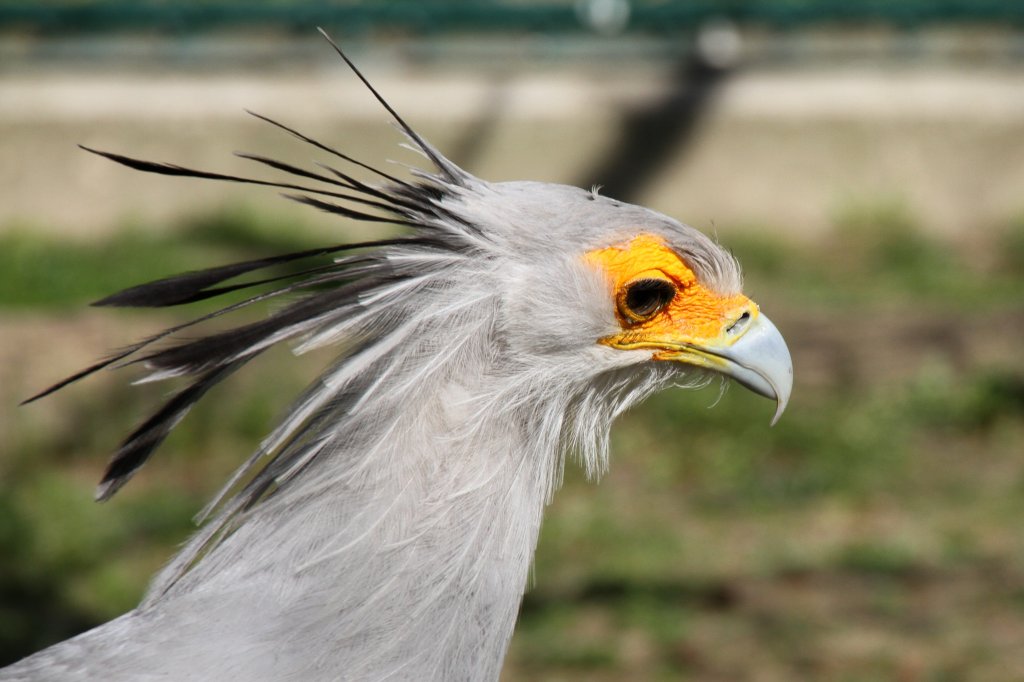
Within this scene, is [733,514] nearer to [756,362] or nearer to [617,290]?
[756,362]

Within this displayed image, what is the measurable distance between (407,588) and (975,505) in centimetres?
338

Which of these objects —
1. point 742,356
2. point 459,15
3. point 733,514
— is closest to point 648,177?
point 459,15

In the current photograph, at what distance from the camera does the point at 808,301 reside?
6.57 meters

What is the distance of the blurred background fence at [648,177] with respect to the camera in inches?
204

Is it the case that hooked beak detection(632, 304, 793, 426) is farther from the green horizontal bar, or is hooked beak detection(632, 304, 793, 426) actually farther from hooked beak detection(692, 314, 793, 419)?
the green horizontal bar

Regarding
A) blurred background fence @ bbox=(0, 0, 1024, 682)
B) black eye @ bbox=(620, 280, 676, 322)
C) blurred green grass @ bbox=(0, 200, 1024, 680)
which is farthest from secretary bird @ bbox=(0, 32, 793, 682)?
blurred background fence @ bbox=(0, 0, 1024, 682)

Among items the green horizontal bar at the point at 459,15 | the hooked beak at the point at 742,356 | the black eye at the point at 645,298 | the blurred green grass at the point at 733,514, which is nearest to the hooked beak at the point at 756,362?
the hooked beak at the point at 742,356

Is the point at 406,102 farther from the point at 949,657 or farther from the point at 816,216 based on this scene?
the point at 949,657

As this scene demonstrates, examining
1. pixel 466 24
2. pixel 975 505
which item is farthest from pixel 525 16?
pixel 975 505

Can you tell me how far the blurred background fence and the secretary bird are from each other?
281cm

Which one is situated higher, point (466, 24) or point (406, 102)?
point (466, 24)

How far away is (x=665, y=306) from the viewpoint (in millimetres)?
2312

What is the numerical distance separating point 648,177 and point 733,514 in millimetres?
3081

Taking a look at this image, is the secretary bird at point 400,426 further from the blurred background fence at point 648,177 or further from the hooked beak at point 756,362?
the blurred background fence at point 648,177
